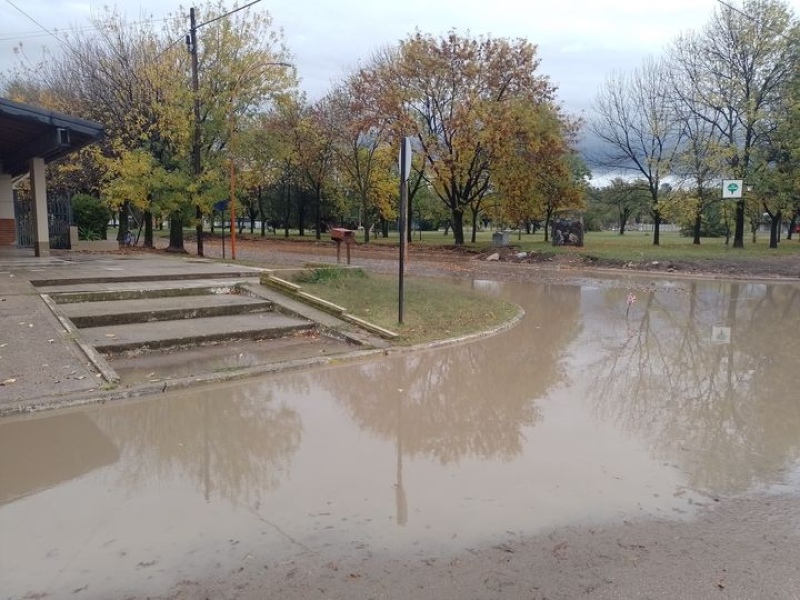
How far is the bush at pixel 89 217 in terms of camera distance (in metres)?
24.0

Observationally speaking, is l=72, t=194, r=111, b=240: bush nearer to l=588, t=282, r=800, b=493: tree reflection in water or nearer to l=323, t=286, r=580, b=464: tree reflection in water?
l=323, t=286, r=580, b=464: tree reflection in water

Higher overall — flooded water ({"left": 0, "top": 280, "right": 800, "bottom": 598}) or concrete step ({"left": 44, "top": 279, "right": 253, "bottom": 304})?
concrete step ({"left": 44, "top": 279, "right": 253, "bottom": 304})

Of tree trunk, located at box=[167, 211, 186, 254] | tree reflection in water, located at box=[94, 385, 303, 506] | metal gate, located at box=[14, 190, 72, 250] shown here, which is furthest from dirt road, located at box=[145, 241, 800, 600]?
tree trunk, located at box=[167, 211, 186, 254]

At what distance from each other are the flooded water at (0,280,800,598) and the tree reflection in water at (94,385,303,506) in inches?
0.8

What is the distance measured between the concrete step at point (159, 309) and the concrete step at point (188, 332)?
0.16 meters

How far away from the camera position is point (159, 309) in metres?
9.73

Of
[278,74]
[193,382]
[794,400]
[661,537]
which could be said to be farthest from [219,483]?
[278,74]

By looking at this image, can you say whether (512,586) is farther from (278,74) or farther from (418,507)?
(278,74)

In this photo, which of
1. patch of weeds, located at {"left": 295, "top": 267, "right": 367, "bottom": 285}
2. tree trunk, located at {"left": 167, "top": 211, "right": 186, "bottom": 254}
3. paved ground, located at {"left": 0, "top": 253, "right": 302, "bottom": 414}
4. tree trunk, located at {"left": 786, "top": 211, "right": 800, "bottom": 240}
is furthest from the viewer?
tree trunk, located at {"left": 786, "top": 211, "right": 800, "bottom": 240}

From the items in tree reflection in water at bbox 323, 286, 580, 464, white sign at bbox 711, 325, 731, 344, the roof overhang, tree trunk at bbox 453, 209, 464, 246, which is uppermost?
the roof overhang

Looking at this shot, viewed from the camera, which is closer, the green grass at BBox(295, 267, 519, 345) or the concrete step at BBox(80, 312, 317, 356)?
the concrete step at BBox(80, 312, 317, 356)

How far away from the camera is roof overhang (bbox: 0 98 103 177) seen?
12696mm

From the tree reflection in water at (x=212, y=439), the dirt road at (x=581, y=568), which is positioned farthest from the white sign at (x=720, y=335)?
the tree reflection in water at (x=212, y=439)

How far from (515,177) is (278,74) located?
43.3 feet
